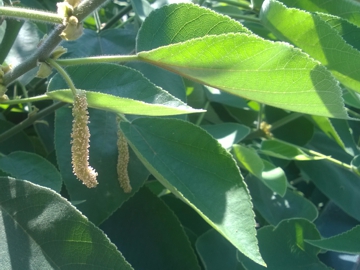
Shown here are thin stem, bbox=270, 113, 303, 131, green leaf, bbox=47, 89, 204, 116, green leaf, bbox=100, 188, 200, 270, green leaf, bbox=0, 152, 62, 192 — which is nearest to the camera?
green leaf, bbox=47, 89, 204, 116

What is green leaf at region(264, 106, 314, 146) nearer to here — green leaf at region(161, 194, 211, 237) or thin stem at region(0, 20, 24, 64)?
green leaf at region(161, 194, 211, 237)

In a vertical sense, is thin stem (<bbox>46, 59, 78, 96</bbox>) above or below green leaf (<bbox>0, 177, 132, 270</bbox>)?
above

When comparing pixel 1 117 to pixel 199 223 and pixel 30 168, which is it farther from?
pixel 199 223

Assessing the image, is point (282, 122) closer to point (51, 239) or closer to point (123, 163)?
point (123, 163)

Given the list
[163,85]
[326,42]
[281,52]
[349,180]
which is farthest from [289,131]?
[281,52]

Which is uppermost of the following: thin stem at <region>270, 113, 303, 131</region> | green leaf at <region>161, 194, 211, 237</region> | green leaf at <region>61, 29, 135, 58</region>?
green leaf at <region>61, 29, 135, 58</region>

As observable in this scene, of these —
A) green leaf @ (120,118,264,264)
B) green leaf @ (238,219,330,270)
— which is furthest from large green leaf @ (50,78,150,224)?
green leaf @ (238,219,330,270)
